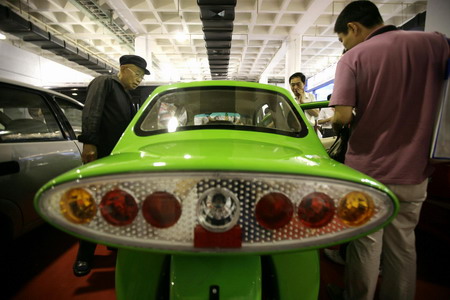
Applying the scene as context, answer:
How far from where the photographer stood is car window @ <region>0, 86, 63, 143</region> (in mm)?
2086

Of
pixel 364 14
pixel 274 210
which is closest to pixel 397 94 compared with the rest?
pixel 364 14

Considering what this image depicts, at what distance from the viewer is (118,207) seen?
0.71 meters

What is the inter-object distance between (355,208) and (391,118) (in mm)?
868

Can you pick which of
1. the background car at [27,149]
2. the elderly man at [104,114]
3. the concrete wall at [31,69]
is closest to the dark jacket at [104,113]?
the elderly man at [104,114]

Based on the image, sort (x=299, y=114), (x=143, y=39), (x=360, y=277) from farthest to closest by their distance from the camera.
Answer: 1. (x=143, y=39)
2. (x=299, y=114)
3. (x=360, y=277)

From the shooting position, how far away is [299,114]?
163 cm

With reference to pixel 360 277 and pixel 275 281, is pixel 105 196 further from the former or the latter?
pixel 360 277

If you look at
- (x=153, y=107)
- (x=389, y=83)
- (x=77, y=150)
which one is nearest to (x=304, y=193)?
(x=389, y=83)

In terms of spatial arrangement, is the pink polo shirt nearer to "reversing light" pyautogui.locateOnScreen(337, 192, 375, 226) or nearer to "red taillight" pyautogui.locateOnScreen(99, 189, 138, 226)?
"reversing light" pyautogui.locateOnScreen(337, 192, 375, 226)

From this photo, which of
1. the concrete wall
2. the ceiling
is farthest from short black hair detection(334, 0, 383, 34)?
the concrete wall

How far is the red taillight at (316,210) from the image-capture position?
71 cm

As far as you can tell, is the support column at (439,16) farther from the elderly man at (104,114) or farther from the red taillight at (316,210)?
the red taillight at (316,210)

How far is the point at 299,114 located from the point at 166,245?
1.26 meters

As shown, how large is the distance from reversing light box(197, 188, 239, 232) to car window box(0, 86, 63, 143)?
2.07 metres
